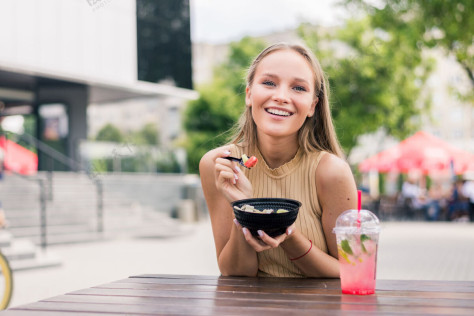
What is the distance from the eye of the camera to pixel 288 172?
7.33 feet

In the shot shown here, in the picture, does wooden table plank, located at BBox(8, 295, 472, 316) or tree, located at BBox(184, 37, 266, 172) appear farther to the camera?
tree, located at BBox(184, 37, 266, 172)

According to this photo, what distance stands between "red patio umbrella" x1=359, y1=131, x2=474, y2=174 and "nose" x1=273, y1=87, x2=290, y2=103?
1447cm

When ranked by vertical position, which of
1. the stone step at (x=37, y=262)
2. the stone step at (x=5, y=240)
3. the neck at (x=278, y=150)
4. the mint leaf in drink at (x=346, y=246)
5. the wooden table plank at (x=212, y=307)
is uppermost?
the neck at (x=278, y=150)

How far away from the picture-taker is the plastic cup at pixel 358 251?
170 centimetres

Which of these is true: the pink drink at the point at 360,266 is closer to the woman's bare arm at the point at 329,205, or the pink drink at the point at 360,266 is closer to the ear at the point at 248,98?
the woman's bare arm at the point at 329,205

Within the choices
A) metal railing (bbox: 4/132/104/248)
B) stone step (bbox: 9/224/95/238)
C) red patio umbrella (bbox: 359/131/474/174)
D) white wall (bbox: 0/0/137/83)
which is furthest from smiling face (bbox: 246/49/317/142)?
red patio umbrella (bbox: 359/131/474/174)

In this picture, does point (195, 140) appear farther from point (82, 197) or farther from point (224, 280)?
point (224, 280)

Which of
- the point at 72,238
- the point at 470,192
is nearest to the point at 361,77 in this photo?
the point at 470,192

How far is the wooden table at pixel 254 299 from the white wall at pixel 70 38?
12320 mm

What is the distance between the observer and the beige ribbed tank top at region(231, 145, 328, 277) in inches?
85.7

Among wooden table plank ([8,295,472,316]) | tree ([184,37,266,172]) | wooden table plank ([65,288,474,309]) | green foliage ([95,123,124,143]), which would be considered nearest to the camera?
wooden table plank ([8,295,472,316])

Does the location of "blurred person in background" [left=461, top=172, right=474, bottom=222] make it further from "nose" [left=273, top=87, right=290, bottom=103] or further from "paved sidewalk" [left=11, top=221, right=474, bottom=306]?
"nose" [left=273, top=87, right=290, bottom=103]

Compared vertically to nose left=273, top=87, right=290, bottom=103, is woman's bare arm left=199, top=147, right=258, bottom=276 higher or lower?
lower

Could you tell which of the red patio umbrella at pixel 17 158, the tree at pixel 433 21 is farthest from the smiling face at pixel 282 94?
the red patio umbrella at pixel 17 158
